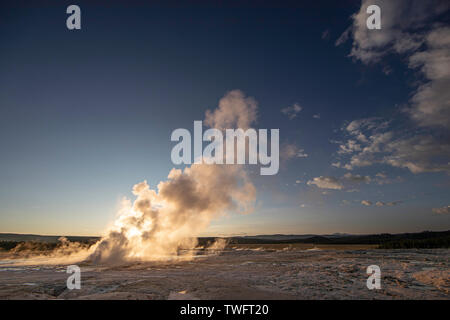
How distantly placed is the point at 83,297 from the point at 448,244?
59.5 meters

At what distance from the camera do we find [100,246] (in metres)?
27.6

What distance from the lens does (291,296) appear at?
33.5 feet

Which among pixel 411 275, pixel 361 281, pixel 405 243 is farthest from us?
pixel 405 243

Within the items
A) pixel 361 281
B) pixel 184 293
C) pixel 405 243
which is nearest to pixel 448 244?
pixel 405 243

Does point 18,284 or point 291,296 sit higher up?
point 291,296

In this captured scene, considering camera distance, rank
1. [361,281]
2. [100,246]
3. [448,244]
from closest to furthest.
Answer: [361,281], [100,246], [448,244]

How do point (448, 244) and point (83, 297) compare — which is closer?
point (83, 297)

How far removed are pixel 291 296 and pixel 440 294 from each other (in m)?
6.24

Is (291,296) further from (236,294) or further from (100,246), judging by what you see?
(100,246)
